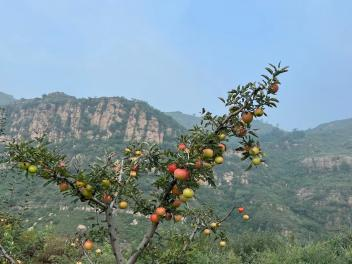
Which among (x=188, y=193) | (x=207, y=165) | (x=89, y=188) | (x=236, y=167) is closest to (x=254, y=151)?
(x=207, y=165)

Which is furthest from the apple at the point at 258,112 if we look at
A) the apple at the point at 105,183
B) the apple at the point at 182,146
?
the apple at the point at 105,183

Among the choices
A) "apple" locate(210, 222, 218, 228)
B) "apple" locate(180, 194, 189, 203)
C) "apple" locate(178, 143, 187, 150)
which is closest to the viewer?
"apple" locate(180, 194, 189, 203)

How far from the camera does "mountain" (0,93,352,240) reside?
78688 mm

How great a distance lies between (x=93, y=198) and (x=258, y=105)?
1.88 metres

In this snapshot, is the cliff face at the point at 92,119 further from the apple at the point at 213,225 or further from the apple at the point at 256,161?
the apple at the point at 256,161

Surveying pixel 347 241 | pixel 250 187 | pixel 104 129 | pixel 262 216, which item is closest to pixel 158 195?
pixel 347 241

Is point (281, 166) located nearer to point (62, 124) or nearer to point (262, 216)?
point (262, 216)

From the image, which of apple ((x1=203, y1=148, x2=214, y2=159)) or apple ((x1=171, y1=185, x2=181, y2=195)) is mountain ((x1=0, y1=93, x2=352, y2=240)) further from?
apple ((x1=203, y1=148, x2=214, y2=159))

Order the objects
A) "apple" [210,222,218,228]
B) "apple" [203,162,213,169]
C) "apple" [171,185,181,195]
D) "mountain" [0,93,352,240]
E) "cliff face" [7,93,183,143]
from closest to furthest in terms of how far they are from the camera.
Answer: "apple" [203,162,213,169], "apple" [171,185,181,195], "apple" [210,222,218,228], "mountain" [0,93,352,240], "cliff face" [7,93,183,143]

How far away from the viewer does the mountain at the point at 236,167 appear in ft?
258

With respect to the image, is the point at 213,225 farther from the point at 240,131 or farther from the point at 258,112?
the point at 258,112

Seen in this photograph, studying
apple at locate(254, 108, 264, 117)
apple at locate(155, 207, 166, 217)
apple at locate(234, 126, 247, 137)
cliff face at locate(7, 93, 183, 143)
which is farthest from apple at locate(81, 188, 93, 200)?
cliff face at locate(7, 93, 183, 143)

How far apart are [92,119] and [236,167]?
41.1 m

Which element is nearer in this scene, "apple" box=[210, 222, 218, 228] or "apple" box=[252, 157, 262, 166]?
"apple" box=[252, 157, 262, 166]
